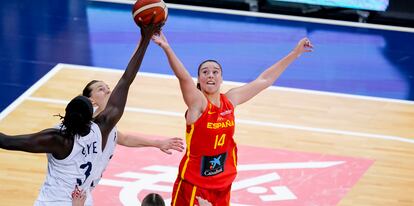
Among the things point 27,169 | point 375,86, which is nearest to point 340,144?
point 375,86

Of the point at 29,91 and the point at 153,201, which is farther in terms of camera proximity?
the point at 29,91

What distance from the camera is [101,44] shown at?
49.5ft

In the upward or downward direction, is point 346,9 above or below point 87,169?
below

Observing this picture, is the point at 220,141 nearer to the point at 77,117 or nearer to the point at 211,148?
the point at 211,148

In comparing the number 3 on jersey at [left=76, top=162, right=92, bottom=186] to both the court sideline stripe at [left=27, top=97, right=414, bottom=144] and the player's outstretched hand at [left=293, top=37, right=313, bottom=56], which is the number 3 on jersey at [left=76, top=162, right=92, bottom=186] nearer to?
the player's outstretched hand at [left=293, top=37, right=313, bottom=56]

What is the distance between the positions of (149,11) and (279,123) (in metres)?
5.35

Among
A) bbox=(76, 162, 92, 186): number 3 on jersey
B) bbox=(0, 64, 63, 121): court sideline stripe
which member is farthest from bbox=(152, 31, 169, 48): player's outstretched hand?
bbox=(0, 64, 63, 121): court sideline stripe

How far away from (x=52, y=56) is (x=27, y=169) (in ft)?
13.1

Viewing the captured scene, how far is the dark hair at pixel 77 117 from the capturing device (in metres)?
6.68

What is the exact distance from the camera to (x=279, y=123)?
40.7ft

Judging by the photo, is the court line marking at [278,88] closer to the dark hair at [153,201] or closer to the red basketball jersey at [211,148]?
the red basketball jersey at [211,148]

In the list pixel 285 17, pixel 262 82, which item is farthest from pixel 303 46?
pixel 285 17

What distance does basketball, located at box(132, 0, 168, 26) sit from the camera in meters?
7.25

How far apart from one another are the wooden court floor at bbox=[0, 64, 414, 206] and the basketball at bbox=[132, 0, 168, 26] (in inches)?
134
